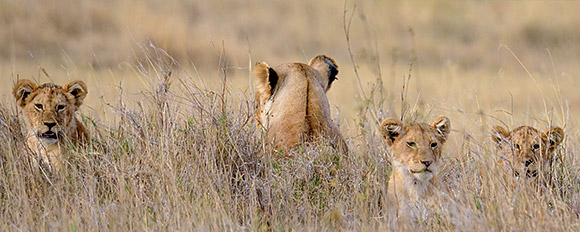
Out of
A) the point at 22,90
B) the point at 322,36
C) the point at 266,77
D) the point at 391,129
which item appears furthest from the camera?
the point at 322,36

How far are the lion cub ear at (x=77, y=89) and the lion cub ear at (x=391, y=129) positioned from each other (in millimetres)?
2113

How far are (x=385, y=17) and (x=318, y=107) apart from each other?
13.5 m

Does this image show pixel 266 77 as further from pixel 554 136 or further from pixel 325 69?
pixel 554 136

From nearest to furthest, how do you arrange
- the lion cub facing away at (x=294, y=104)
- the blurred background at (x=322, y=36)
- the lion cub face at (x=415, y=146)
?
the lion cub face at (x=415, y=146), the lion cub facing away at (x=294, y=104), the blurred background at (x=322, y=36)

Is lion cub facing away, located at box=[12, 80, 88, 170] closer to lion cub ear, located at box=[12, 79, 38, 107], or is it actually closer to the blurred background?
lion cub ear, located at box=[12, 79, 38, 107]

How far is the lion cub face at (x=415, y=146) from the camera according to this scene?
5.23 metres

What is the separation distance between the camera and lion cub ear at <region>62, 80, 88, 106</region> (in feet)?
20.2

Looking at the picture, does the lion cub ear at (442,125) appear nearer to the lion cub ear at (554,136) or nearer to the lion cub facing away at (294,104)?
the lion cub ear at (554,136)

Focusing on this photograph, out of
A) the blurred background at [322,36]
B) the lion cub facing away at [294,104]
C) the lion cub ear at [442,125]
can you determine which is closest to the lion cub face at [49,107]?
the lion cub facing away at [294,104]

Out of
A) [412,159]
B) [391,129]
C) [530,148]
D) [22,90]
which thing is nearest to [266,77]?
[391,129]

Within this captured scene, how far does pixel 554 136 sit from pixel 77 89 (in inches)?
126

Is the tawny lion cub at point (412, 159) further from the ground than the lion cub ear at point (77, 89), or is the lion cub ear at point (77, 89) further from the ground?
the lion cub ear at point (77, 89)

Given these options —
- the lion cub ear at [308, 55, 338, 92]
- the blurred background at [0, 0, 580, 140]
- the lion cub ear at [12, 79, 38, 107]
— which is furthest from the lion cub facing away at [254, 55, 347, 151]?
the blurred background at [0, 0, 580, 140]

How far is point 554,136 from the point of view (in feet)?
18.9
